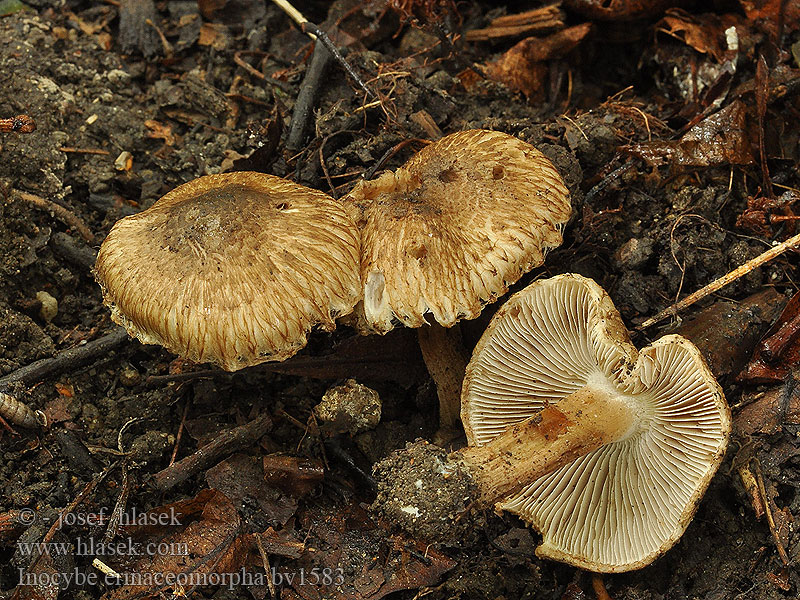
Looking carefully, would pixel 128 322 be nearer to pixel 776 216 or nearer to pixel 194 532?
pixel 194 532

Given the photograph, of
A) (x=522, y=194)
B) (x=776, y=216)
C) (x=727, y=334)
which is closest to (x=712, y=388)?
(x=727, y=334)

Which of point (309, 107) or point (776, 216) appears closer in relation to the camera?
point (776, 216)

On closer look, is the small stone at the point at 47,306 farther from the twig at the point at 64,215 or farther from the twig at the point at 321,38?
the twig at the point at 321,38

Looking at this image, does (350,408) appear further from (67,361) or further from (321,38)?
(321,38)

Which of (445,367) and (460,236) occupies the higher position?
(460,236)

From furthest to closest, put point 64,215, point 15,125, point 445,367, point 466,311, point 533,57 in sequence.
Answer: point 533,57 → point 64,215 → point 445,367 → point 15,125 → point 466,311

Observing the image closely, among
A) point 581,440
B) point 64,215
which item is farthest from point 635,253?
point 64,215

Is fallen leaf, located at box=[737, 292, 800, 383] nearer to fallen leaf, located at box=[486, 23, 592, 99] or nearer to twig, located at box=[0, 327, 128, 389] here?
fallen leaf, located at box=[486, 23, 592, 99]
